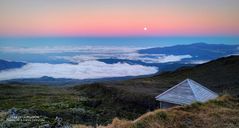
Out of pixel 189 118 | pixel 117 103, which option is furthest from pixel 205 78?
pixel 189 118

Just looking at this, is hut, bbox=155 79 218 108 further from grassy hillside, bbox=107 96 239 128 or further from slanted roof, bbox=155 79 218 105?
grassy hillside, bbox=107 96 239 128

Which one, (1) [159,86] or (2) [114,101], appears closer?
(2) [114,101]

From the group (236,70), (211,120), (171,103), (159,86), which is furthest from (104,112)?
(236,70)

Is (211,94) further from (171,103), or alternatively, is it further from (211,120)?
(211,120)

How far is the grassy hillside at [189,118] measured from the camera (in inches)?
393

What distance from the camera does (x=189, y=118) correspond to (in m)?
11.3

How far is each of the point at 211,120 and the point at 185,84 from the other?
834 cm

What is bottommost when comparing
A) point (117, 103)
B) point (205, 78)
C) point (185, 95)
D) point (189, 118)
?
point (117, 103)

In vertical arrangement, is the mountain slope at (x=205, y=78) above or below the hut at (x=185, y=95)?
below

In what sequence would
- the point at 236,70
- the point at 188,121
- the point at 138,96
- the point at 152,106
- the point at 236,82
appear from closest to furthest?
the point at 188,121 < the point at 152,106 < the point at 138,96 < the point at 236,82 < the point at 236,70

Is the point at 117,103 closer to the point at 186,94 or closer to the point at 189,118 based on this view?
the point at 186,94

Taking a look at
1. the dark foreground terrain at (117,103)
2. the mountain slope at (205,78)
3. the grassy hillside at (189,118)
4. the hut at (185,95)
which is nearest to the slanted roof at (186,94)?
the hut at (185,95)

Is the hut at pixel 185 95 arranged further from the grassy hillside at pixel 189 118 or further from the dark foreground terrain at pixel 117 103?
the grassy hillside at pixel 189 118

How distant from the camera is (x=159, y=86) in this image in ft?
168
